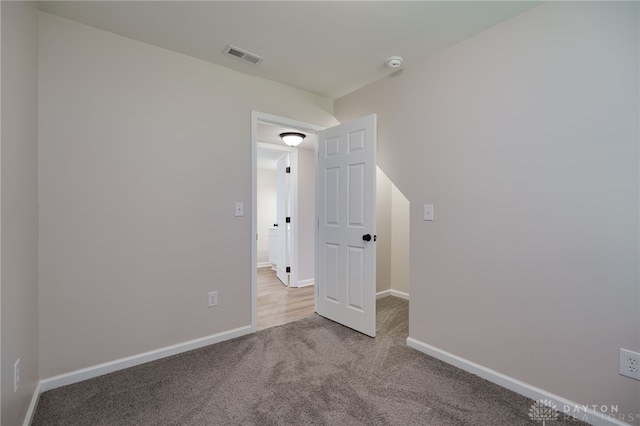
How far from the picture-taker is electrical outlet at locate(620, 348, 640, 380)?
4.69 feet

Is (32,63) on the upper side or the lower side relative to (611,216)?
upper

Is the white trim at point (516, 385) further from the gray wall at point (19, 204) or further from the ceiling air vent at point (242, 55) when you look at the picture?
the ceiling air vent at point (242, 55)

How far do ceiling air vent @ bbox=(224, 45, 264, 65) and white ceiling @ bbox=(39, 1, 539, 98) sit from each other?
0.05 metres

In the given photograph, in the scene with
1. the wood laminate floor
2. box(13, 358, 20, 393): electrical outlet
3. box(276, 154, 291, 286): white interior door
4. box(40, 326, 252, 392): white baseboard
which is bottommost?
the wood laminate floor

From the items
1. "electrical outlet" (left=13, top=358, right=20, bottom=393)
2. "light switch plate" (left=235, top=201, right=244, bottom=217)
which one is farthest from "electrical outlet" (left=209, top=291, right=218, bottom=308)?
"electrical outlet" (left=13, top=358, right=20, bottom=393)

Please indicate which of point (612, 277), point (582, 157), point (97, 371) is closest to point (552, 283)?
point (612, 277)

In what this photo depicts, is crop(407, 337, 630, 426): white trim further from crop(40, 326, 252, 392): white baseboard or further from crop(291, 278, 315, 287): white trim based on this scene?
crop(291, 278, 315, 287): white trim

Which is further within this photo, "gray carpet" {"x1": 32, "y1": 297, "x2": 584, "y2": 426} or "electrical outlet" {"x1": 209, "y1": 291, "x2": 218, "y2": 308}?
"electrical outlet" {"x1": 209, "y1": 291, "x2": 218, "y2": 308}

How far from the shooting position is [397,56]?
2314mm

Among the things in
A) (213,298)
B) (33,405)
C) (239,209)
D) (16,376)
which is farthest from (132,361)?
(239,209)

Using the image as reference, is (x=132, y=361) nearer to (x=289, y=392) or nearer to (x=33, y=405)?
(x=33, y=405)

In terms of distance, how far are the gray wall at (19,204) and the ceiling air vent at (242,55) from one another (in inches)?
44.7

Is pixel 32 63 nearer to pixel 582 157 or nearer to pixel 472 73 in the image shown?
pixel 472 73

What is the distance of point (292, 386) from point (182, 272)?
4.07 ft
